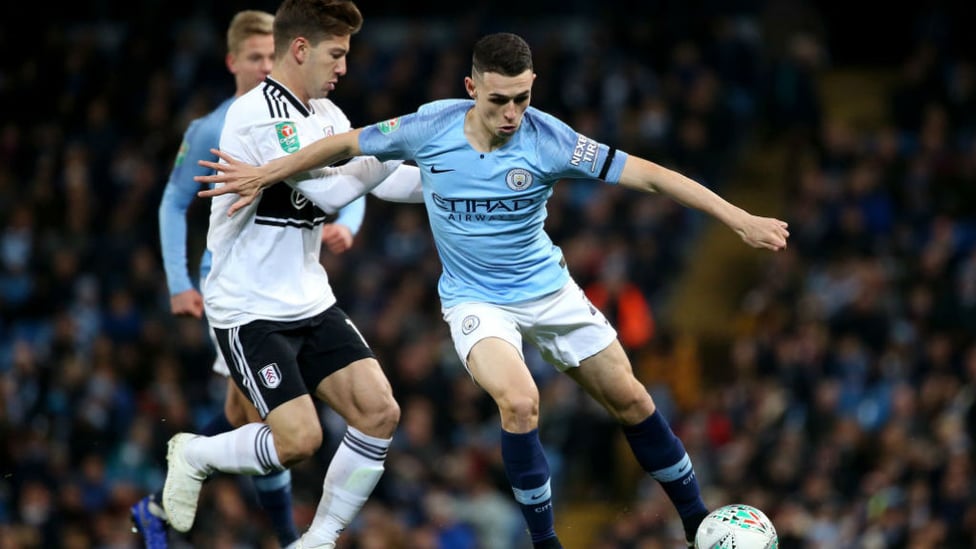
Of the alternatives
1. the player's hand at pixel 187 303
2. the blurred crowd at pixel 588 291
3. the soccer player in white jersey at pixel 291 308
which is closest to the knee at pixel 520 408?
the soccer player in white jersey at pixel 291 308

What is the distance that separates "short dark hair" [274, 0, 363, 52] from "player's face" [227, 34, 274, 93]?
892 mm

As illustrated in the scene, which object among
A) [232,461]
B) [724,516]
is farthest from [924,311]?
[232,461]

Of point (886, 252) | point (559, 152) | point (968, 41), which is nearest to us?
point (559, 152)

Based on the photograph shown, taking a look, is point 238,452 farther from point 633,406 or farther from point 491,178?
point 633,406

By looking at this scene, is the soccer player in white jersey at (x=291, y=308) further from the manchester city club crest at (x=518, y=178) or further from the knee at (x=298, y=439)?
the manchester city club crest at (x=518, y=178)

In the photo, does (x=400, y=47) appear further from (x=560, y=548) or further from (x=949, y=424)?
(x=560, y=548)

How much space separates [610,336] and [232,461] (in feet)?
6.44

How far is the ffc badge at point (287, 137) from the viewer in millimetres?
6730

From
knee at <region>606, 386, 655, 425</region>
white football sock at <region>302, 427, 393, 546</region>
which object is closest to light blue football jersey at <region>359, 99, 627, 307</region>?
knee at <region>606, 386, 655, 425</region>

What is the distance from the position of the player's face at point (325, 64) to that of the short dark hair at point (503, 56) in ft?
2.50

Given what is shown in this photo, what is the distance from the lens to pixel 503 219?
6.75 metres

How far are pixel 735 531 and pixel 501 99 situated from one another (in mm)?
2336

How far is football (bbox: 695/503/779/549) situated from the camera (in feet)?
22.0

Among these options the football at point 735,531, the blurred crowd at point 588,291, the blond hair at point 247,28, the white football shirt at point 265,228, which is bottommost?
the blurred crowd at point 588,291
